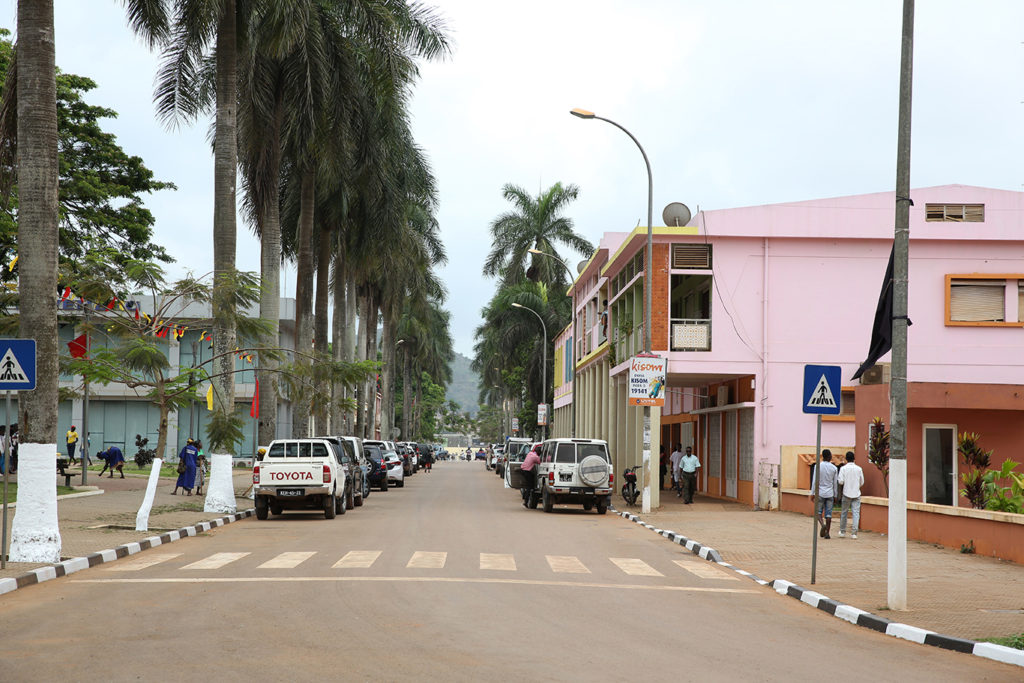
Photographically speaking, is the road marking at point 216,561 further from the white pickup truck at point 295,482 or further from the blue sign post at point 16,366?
the white pickup truck at point 295,482

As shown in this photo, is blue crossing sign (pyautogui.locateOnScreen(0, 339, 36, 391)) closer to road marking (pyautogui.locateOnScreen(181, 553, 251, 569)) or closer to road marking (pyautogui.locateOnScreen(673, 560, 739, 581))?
road marking (pyautogui.locateOnScreen(181, 553, 251, 569))

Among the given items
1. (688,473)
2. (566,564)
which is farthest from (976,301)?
(566,564)

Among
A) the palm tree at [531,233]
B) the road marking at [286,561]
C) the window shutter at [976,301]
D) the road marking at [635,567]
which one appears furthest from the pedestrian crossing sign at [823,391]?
the palm tree at [531,233]

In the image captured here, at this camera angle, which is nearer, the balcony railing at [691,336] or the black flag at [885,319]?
the black flag at [885,319]

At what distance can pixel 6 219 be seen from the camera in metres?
28.9

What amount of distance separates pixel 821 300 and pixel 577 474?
9.69 meters

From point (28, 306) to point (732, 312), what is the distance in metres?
21.6

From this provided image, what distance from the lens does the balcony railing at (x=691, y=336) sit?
107ft

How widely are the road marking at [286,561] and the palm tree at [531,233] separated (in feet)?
169

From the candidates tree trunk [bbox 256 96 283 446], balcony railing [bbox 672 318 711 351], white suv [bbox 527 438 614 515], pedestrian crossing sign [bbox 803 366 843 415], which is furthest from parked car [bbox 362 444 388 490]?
pedestrian crossing sign [bbox 803 366 843 415]

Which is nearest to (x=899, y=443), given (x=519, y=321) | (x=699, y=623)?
(x=699, y=623)

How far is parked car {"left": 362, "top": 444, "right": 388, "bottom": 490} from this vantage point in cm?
3984

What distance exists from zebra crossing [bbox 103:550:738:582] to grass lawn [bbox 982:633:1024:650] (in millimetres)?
5359

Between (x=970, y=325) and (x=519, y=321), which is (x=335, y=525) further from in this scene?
(x=519, y=321)
